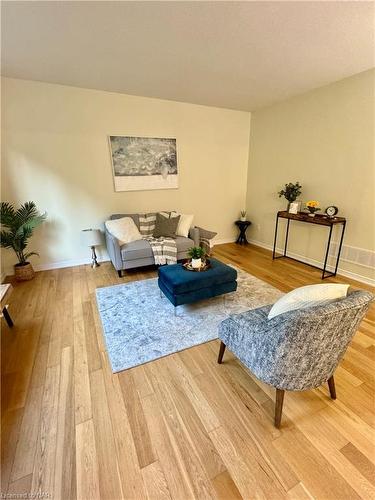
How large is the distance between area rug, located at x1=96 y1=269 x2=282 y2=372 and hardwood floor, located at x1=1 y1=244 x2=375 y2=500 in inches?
4.7

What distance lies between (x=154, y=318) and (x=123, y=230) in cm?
165

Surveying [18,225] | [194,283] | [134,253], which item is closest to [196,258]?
[194,283]

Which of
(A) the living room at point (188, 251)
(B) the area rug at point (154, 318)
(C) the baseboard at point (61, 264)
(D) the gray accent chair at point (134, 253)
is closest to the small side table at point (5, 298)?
(A) the living room at point (188, 251)

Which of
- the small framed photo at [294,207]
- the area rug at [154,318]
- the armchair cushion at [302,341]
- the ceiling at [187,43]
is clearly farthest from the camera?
the small framed photo at [294,207]

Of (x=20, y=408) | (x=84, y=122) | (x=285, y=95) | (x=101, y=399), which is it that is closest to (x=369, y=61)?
(x=285, y=95)

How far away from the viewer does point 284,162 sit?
4.14 m

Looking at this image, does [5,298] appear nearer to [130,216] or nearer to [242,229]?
[130,216]

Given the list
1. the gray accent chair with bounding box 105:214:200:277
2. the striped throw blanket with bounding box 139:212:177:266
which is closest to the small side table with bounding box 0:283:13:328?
the gray accent chair with bounding box 105:214:200:277

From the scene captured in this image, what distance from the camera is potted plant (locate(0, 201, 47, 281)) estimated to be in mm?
3112

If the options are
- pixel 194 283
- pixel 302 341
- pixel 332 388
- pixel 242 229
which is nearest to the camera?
pixel 302 341

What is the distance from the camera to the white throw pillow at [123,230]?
3504 millimetres

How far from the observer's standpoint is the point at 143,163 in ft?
13.1

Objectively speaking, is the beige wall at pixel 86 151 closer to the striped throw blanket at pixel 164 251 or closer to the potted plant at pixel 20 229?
the potted plant at pixel 20 229

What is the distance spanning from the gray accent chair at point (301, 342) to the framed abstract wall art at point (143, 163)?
3.29 meters
